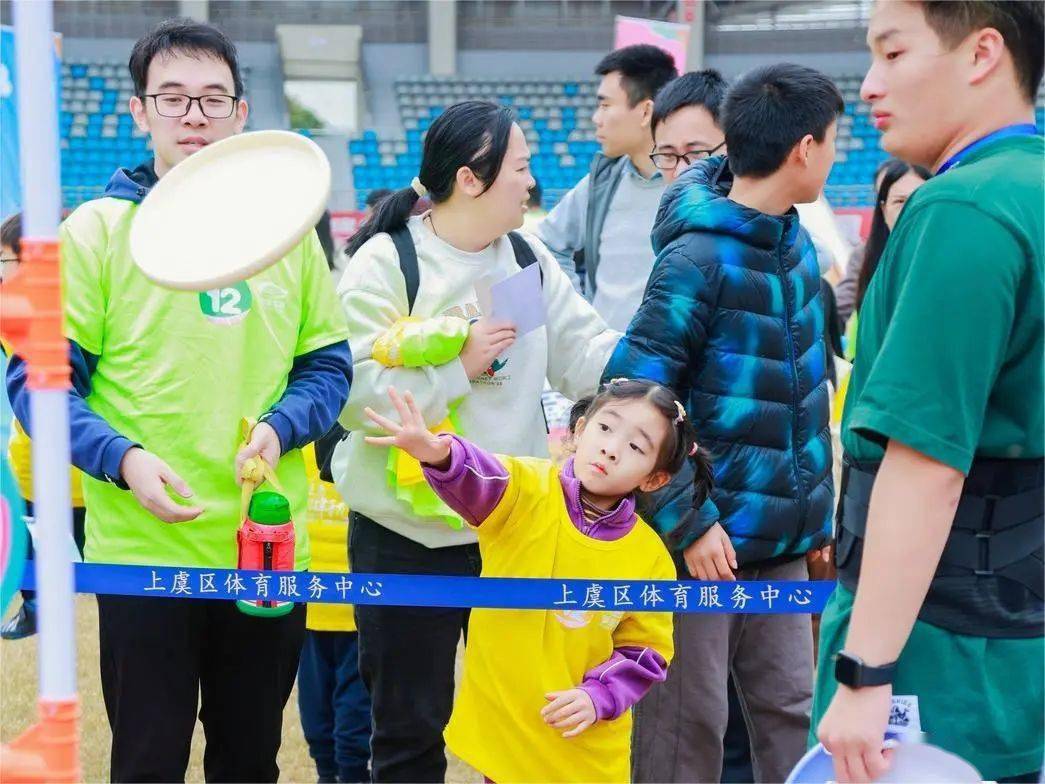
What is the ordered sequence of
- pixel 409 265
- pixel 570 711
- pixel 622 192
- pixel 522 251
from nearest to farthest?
pixel 570 711 → pixel 409 265 → pixel 522 251 → pixel 622 192

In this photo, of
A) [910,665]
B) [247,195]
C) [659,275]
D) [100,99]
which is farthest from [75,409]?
[100,99]

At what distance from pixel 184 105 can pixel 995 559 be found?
183 cm

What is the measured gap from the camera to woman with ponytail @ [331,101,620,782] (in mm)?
2928

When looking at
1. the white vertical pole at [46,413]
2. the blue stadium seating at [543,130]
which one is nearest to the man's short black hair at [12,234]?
the white vertical pole at [46,413]

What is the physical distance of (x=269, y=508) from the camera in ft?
8.84

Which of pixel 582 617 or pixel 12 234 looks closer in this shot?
pixel 582 617

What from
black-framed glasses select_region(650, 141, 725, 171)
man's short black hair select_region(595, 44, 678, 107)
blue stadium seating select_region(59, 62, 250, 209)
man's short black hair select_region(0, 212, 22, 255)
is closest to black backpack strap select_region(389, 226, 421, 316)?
black-framed glasses select_region(650, 141, 725, 171)

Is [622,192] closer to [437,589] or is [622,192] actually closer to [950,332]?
[437,589]

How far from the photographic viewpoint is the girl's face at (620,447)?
2609mm

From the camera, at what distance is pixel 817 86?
2.90 meters

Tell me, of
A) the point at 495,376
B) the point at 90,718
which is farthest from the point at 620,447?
the point at 90,718

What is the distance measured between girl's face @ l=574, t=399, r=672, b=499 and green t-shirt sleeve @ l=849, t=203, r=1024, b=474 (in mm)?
954

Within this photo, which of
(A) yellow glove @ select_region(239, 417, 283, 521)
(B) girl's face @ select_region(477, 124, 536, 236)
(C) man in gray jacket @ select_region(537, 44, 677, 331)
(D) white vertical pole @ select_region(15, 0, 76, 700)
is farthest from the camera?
(C) man in gray jacket @ select_region(537, 44, 677, 331)

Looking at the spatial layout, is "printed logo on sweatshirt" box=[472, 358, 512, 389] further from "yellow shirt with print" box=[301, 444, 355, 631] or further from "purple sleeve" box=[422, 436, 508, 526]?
"yellow shirt with print" box=[301, 444, 355, 631]
